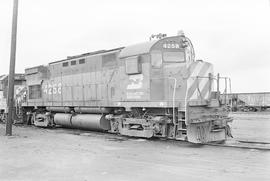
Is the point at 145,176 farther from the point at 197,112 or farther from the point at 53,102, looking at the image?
the point at 53,102

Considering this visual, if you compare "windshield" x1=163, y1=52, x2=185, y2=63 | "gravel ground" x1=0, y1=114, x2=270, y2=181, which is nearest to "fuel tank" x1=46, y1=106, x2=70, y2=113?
"gravel ground" x1=0, y1=114, x2=270, y2=181

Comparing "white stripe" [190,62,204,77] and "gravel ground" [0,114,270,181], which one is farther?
"white stripe" [190,62,204,77]

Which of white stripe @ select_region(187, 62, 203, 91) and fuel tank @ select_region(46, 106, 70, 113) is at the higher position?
white stripe @ select_region(187, 62, 203, 91)

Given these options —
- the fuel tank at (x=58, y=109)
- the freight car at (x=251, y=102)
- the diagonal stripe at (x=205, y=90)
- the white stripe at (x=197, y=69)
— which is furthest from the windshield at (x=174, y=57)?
the freight car at (x=251, y=102)

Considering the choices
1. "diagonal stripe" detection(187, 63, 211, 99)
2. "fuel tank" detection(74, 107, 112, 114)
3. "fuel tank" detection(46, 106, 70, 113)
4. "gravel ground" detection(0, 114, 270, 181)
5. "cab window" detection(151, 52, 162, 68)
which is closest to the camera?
"gravel ground" detection(0, 114, 270, 181)

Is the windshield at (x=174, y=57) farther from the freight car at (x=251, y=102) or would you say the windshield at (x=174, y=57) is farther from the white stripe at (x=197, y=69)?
the freight car at (x=251, y=102)

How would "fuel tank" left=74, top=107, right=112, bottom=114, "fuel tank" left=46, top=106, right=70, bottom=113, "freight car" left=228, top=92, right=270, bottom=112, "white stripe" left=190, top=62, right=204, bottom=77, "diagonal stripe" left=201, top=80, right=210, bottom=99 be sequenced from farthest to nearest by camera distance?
→ "freight car" left=228, top=92, right=270, bottom=112 → "fuel tank" left=46, top=106, right=70, bottom=113 → "fuel tank" left=74, top=107, right=112, bottom=114 → "diagonal stripe" left=201, top=80, right=210, bottom=99 → "white stripe" left=190, top=62, right=204, bottom=77

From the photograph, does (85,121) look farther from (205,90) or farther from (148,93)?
(205,90)

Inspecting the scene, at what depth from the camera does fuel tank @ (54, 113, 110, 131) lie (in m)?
14.1

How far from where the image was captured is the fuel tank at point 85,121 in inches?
557

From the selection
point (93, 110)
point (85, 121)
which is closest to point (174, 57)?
point (93, 110)

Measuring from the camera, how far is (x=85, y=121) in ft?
49.2

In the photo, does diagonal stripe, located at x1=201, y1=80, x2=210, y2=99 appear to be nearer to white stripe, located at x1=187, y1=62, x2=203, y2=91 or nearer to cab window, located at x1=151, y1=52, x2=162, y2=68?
white stripe, located at x1=187, y1=62, x2=203, y2=91

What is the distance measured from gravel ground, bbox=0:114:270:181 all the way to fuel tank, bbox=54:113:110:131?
2826 millimetres
